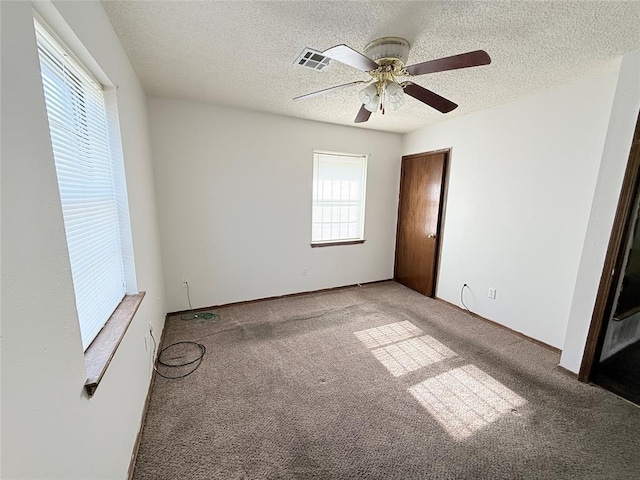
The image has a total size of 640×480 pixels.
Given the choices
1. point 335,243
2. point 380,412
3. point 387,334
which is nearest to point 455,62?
point 380,412

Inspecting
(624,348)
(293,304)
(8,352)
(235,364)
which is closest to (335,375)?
(235,364)

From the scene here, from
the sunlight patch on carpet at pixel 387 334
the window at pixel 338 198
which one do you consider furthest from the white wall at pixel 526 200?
the window at pixel 338 198

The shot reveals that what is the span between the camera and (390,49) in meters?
1.66

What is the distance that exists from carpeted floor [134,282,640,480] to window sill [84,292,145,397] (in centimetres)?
72

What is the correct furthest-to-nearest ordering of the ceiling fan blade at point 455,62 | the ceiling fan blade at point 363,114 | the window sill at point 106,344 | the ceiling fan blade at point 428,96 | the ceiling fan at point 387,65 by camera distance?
1. the ceiling fan blade at point 363,114
2. the ceiling fan blade at point 428,96
3. the ceiling fan at point 387,65
4. the ceiling fan blade at point 455,62
5. the window sill at point 106,344

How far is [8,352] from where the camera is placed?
23.8 inches

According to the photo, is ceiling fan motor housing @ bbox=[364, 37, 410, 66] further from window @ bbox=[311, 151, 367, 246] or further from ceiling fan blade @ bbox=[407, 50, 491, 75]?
window @ bbox=[311, 151, 367, 246]

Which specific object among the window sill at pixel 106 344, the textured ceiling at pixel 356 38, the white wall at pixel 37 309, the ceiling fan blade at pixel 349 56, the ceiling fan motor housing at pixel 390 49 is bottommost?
the window sill at pixel 106 344

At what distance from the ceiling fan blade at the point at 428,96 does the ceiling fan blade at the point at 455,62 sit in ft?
0.55

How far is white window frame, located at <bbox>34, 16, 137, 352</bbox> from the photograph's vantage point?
1044 mm

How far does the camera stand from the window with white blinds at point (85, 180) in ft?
3.44

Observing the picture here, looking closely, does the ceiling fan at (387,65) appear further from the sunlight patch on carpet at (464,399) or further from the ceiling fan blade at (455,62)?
the sunlight patch on carpet at (464,399)

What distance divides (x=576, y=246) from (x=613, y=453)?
152 cm

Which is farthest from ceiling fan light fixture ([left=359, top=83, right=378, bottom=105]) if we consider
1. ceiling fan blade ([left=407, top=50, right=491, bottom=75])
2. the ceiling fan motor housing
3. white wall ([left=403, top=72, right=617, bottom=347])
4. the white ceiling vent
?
white wall ([left=403, top=72, right=617, bottom=347])
